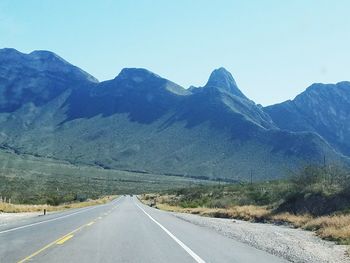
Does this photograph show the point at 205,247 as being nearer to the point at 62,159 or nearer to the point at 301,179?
the point at 301,179

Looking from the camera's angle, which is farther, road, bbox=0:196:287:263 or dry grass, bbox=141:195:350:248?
dry grass, bbox=141:195:350:248

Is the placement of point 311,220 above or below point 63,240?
above

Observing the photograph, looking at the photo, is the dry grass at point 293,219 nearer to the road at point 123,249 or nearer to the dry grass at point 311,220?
the dry grass at point 311,220

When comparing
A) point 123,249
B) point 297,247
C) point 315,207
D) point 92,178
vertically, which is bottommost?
point 123,249

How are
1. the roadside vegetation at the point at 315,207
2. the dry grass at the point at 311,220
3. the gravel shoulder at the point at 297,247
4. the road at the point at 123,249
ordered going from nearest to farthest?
the road at the point at 123,249, the gravel shoulder at the point at 297,247, the dry grass at the point at 311,220, the roadside vegetation at the point at 315,207

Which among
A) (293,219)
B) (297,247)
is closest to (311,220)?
(293,219)

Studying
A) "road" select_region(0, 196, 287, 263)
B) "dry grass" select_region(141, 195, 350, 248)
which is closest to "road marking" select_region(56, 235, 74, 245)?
"road" select_region(0, 196, 287, 263)

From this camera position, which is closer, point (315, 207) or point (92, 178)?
point (315, 207)

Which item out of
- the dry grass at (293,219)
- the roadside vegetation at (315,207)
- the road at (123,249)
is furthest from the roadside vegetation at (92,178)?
the road at (123,249)

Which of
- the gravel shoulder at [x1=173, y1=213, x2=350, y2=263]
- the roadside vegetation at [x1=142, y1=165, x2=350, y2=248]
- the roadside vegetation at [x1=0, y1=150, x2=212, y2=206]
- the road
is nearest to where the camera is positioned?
the road

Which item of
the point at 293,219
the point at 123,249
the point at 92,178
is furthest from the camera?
the point at 92,178

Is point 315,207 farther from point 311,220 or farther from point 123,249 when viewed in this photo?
point 123,249

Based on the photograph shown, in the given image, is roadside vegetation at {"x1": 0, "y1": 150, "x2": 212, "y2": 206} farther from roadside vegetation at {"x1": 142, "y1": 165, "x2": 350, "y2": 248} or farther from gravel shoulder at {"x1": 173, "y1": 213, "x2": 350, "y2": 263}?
gravel shoulder at {"x1": 173, "y1": 213, "x2": 350, "y2": 263}

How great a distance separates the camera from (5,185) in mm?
81438
